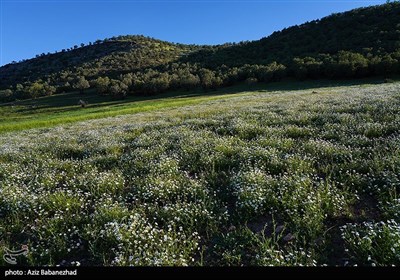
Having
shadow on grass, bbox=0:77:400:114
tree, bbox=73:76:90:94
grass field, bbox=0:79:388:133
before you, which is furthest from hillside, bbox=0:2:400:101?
grass field, bbox=0:79:388:133

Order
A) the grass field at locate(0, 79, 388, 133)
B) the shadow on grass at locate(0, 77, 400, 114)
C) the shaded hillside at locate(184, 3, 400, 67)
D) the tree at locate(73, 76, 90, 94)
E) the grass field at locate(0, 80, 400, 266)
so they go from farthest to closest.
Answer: the tree at locate(73, 76, 90, 94), the shaded hillside at locate(184, 3, 400, 67), the shadow on grass at locate(0, 77, 400, 114), the grass field at locate(0, 79, 388, 133), the grass field at locate(0, 80, 400, 266)

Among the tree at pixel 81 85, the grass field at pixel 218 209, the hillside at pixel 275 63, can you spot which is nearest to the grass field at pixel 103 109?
the tree at pixel 81 85

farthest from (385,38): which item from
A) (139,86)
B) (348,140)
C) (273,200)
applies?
(273,200)

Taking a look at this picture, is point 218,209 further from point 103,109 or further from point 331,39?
point 331,39

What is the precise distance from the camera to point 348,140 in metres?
10.9

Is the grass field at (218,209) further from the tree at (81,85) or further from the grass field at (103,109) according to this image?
the tree at (81,85)

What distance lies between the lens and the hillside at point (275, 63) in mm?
81562

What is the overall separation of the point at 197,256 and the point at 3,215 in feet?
18.1

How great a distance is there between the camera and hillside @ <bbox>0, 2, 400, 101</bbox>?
268ft

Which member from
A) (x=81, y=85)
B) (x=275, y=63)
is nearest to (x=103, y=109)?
(x=275, y=63)

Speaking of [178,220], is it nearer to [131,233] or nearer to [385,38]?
[131,233]

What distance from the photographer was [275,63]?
97875 millimetres

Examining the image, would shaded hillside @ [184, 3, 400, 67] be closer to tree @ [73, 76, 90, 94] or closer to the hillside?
the hillside

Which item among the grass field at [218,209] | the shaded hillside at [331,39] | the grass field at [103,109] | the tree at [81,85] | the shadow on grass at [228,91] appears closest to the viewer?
the grass field at [218,209]
